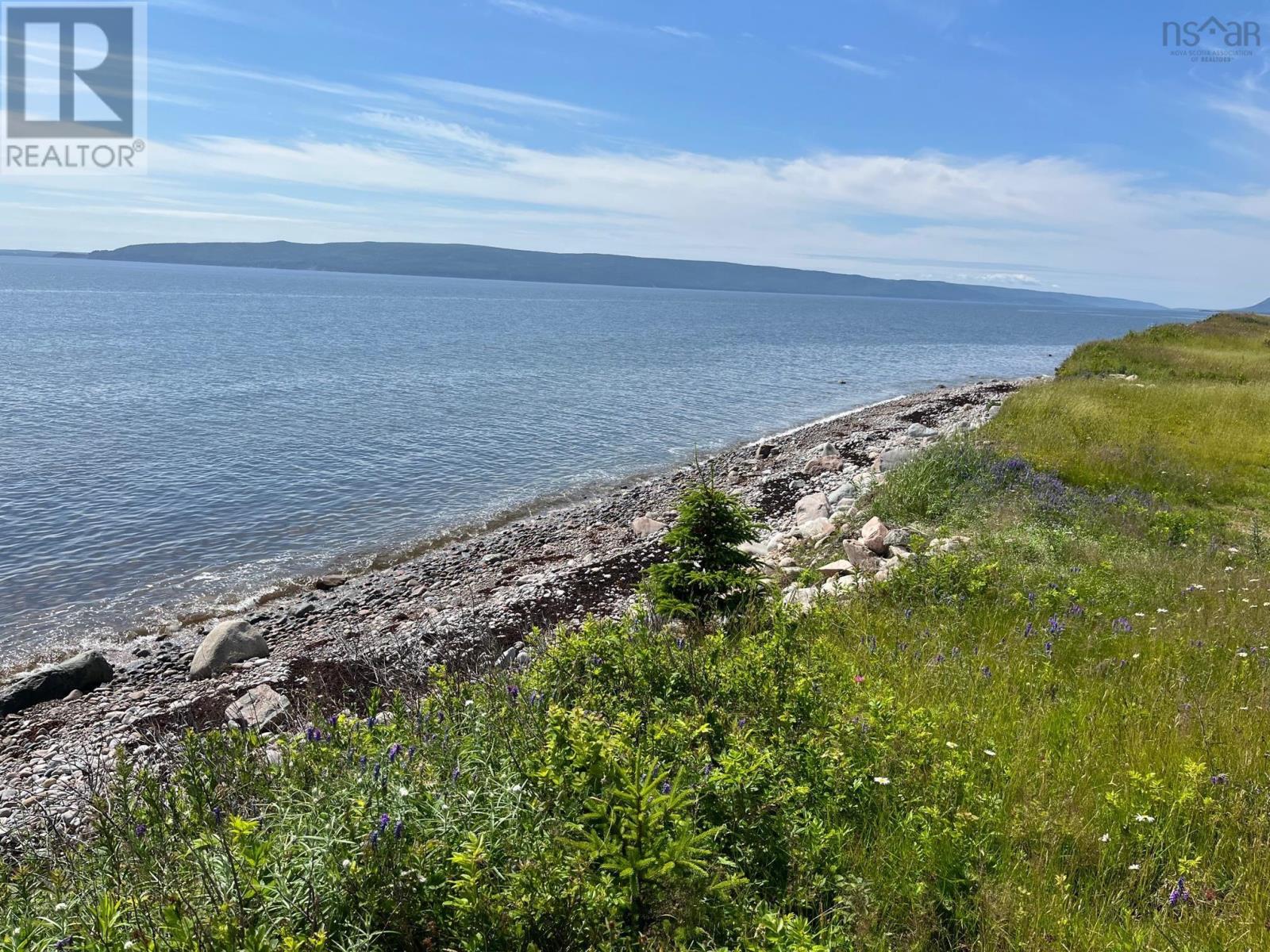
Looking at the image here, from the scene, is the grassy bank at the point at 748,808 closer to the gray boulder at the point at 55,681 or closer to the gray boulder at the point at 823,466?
the gray boulder at the point at 55,681

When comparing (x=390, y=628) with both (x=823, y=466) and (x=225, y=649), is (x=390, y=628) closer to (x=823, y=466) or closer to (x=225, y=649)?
(x=225, y=649)

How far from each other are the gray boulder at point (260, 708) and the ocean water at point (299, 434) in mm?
6142

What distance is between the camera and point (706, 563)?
9234 mm

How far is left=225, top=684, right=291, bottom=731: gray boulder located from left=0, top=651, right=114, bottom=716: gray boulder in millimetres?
3764

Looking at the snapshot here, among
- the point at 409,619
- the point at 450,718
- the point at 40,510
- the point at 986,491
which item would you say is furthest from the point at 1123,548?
the point at 40,510

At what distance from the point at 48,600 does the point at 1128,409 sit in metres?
30.7

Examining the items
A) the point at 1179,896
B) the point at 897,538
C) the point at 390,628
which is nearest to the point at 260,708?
the point at 390,628

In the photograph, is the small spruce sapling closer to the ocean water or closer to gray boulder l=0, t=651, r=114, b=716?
gray boulder l=0, t=651, r=114, b=716

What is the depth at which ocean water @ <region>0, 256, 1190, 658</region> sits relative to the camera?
1877 cm

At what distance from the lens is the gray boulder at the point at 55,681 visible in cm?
1262

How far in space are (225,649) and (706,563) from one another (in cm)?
981

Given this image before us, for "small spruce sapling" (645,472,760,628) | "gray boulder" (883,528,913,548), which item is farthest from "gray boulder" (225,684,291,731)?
"gray boulder" (883,528,913,548)

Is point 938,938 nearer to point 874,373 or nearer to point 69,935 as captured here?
point 69,935

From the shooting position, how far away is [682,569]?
920cm
